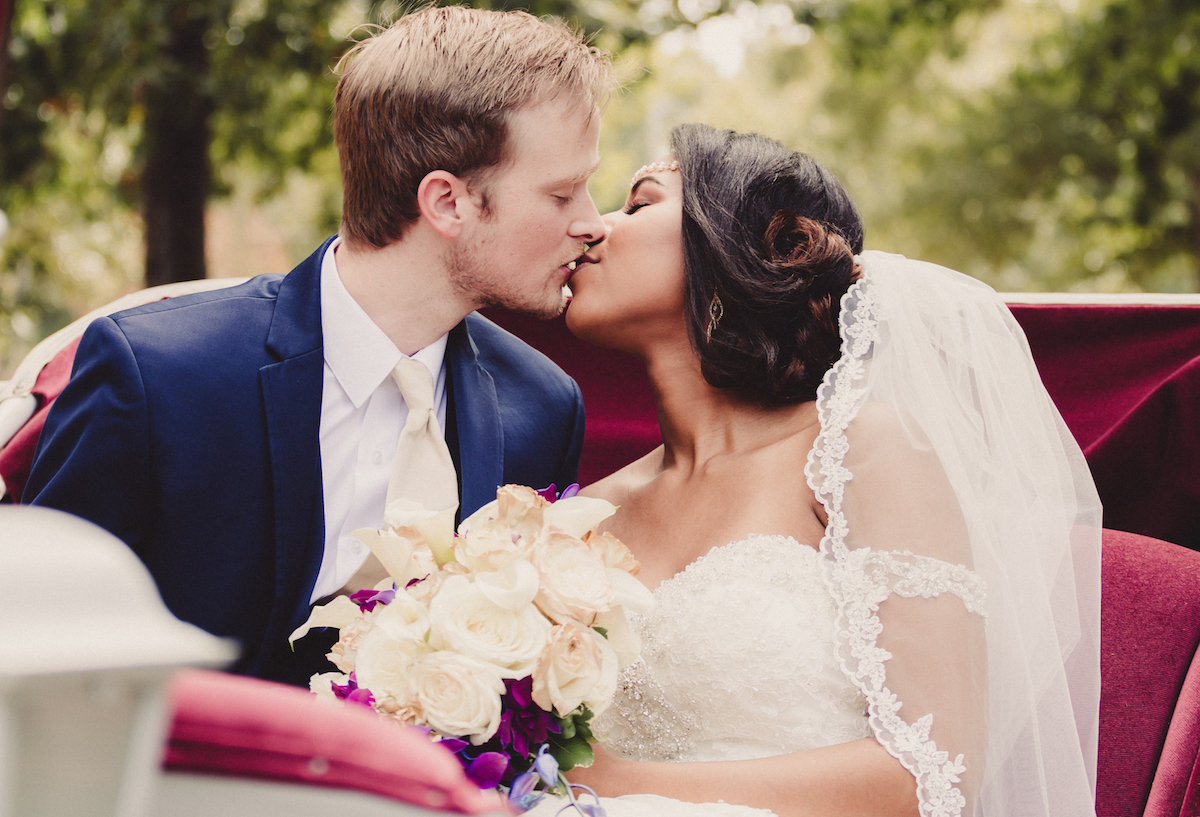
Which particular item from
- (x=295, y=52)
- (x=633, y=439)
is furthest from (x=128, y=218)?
(x=633, y=439)

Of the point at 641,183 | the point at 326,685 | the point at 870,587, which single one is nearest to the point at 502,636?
the point at 326,685

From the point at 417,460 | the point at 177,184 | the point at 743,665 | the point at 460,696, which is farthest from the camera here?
the point at 177,184

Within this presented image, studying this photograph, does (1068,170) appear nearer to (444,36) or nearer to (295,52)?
(295,52)

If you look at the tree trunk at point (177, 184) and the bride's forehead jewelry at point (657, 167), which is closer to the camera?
the bride's forehead jewelry at point (657, 167)

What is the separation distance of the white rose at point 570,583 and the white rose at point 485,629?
0.09 ft

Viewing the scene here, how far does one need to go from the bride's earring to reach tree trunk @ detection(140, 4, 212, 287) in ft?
15.4

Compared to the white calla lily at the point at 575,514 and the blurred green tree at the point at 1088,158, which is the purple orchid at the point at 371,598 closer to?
the white calla lily at the point at 575,514

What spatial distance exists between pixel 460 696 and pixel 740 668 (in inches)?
31.2

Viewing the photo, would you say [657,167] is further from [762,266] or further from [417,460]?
[417,460]

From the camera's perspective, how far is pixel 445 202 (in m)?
2.35

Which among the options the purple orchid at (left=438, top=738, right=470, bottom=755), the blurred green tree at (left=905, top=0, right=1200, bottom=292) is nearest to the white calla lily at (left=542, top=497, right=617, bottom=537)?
the purple orchid at (left=438, top=738, right=470, bottom=755)

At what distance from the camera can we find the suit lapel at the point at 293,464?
6.77 feet

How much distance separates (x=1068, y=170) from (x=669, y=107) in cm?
2353

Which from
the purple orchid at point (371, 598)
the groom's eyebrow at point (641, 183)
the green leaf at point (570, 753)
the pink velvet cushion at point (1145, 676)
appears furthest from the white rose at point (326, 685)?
the pink velvet cushion at point (1145, 676)
